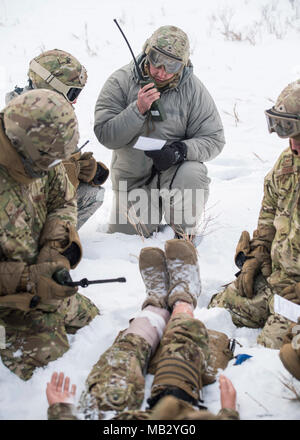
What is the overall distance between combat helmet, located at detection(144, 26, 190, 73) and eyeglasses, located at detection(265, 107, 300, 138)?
1.32 metres

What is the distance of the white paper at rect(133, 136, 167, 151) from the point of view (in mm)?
3631

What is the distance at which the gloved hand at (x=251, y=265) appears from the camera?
2.71 meters

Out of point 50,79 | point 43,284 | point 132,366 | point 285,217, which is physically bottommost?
point 132,366

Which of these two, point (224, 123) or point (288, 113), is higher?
point (288, 113)

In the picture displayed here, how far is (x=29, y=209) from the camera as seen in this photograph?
2295 mm

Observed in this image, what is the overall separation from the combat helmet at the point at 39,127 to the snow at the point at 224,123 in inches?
40.8

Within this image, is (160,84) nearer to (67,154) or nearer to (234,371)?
(67,154)

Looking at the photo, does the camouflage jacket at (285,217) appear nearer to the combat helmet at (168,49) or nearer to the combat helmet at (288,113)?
the combat helmet at (288,113)

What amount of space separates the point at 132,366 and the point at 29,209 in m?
0.93

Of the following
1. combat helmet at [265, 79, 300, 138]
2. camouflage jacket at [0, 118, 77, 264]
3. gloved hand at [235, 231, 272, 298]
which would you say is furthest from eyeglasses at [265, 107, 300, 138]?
camouflage jacket at [0, 118, 77, 264]

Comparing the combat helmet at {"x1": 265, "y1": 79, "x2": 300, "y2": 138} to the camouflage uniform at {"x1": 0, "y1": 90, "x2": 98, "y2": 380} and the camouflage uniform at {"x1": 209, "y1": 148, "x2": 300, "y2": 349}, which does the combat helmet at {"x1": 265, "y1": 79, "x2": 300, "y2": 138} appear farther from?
the camouflage uniform at {"x1": 0, "y1": 90, "x2": 98, "y2": 380}

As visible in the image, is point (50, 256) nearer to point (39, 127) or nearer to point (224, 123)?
point (39, 127)

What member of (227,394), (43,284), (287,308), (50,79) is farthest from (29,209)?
(287,308)
